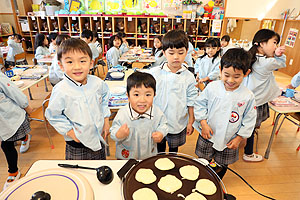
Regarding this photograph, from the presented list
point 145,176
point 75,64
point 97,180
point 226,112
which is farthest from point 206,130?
point 75,64

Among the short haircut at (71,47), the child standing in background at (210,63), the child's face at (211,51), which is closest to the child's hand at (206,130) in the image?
the short haircut at (71,47)

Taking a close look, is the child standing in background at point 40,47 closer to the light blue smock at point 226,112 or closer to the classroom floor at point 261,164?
the classroom floor at point 261,164

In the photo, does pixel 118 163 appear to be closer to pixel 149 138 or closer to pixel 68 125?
pixel 149 138

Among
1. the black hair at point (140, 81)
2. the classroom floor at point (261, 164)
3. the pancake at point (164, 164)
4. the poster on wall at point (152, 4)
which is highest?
the poster on wall at point (152, 4)

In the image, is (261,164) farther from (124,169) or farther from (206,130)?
(124,169)

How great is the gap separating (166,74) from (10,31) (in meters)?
7.51

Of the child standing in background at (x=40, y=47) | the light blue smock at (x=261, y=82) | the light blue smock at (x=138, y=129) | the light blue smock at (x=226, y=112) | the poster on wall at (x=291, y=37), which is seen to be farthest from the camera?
the poster on wall at (x=291, y=37)

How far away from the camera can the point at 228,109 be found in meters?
1.26

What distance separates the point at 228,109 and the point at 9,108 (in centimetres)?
173

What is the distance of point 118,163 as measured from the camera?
90 centimetres

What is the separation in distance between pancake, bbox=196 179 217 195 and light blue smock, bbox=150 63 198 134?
29.0 inches

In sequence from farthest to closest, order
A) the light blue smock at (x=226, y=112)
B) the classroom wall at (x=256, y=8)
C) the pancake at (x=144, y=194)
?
the classroom wall at (x=256, y=8)
the light blue smock at (x=226, y=112)
the pancake at (x=144, y=194)

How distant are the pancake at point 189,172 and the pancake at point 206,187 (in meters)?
0.03

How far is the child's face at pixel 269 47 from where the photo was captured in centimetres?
164
